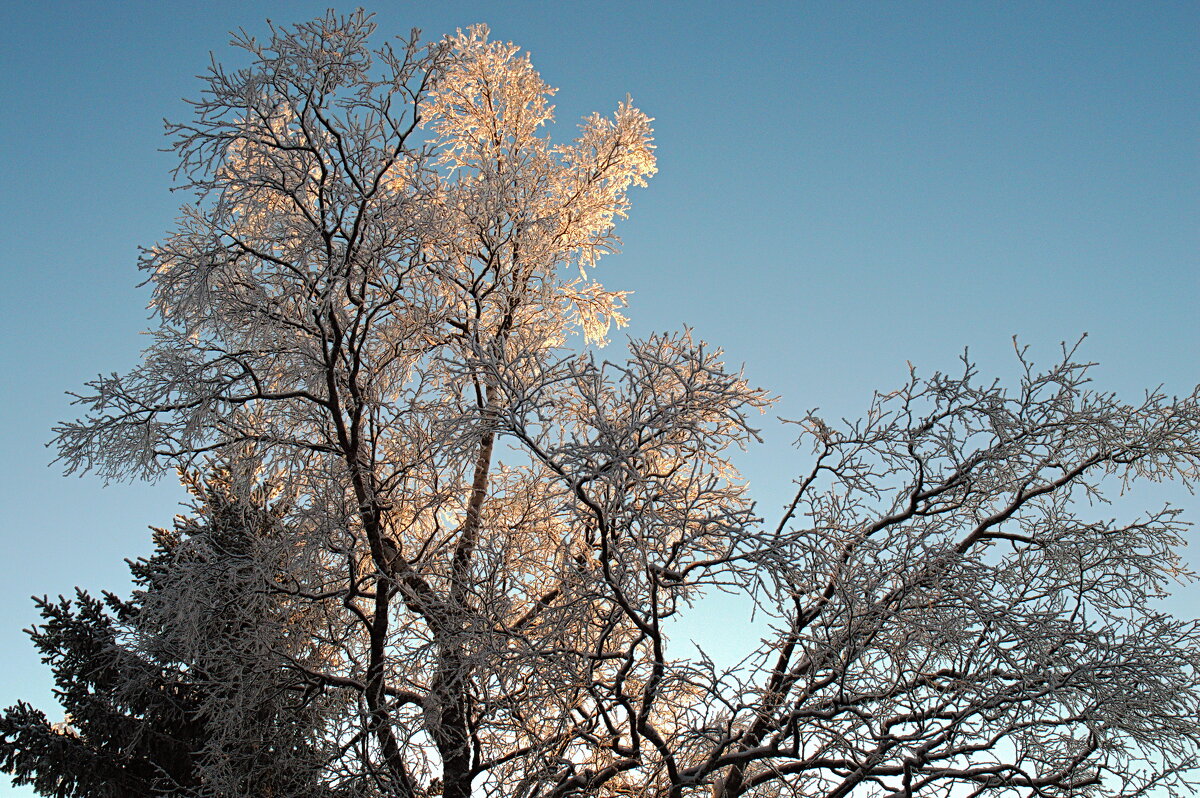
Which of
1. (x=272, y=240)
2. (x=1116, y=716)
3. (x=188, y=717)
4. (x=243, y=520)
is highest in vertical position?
(x=272, y=240)

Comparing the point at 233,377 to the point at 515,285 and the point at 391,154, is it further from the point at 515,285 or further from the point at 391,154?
the point at 515,285

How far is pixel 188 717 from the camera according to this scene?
815cm

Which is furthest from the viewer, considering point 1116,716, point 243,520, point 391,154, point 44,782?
point 243,520

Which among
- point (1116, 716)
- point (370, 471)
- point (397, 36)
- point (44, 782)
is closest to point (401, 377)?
point (370, 471)

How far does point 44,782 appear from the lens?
731cm

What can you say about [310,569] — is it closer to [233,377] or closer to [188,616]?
[188,616]

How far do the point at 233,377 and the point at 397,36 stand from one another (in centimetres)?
290

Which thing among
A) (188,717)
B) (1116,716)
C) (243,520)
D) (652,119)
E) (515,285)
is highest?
(652,119)

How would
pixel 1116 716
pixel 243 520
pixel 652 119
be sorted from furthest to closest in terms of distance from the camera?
pixel 652 119 < pixel 243 520 < pixel 1116 716

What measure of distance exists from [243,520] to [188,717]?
198 cm

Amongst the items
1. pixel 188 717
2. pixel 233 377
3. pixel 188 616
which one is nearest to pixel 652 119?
pixel 233 377

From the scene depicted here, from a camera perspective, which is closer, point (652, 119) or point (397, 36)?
point (397, 36)

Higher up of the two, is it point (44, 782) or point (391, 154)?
point (391, 154)

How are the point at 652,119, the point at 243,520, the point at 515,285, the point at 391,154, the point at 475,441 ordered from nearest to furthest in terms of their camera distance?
the point at 475,441
the point at 391,154
the point at 243,520
the point at 515,285
the point at 652,119
